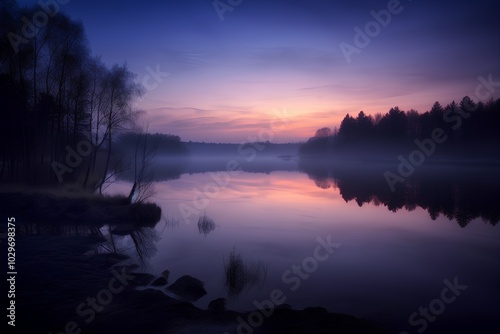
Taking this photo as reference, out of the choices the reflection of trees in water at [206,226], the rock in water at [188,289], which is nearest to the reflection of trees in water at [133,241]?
the reflection of trees in water at [206,226]

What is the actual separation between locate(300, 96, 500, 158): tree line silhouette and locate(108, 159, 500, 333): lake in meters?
62.5

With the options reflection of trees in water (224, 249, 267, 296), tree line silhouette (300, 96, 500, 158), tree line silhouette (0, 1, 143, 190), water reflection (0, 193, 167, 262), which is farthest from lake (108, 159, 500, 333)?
tree line silhouette (300, 96, 500, 158)

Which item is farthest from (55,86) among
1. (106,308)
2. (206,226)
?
(106,308)

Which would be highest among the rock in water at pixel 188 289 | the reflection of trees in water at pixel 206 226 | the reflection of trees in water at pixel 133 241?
the rock in water at pixel 188 289

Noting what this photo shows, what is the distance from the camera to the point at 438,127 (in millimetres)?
86000

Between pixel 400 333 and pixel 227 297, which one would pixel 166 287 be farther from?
pixel 400 333

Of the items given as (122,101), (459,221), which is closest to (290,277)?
(459,221)

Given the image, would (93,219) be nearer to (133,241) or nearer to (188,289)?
(133,241)

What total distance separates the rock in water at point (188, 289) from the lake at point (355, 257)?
346mm

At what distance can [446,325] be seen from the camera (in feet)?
31.1

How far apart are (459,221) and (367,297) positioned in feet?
59.0

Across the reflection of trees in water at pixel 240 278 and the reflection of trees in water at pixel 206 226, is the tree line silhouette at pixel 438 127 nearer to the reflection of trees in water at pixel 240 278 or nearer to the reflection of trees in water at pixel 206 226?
the reflection of trees in water at pixel 206 226

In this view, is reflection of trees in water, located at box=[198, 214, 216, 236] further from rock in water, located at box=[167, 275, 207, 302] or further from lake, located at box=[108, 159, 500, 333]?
rock in water, located at box=[167, 275, 207, 302]

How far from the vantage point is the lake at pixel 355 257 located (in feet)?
35.3
